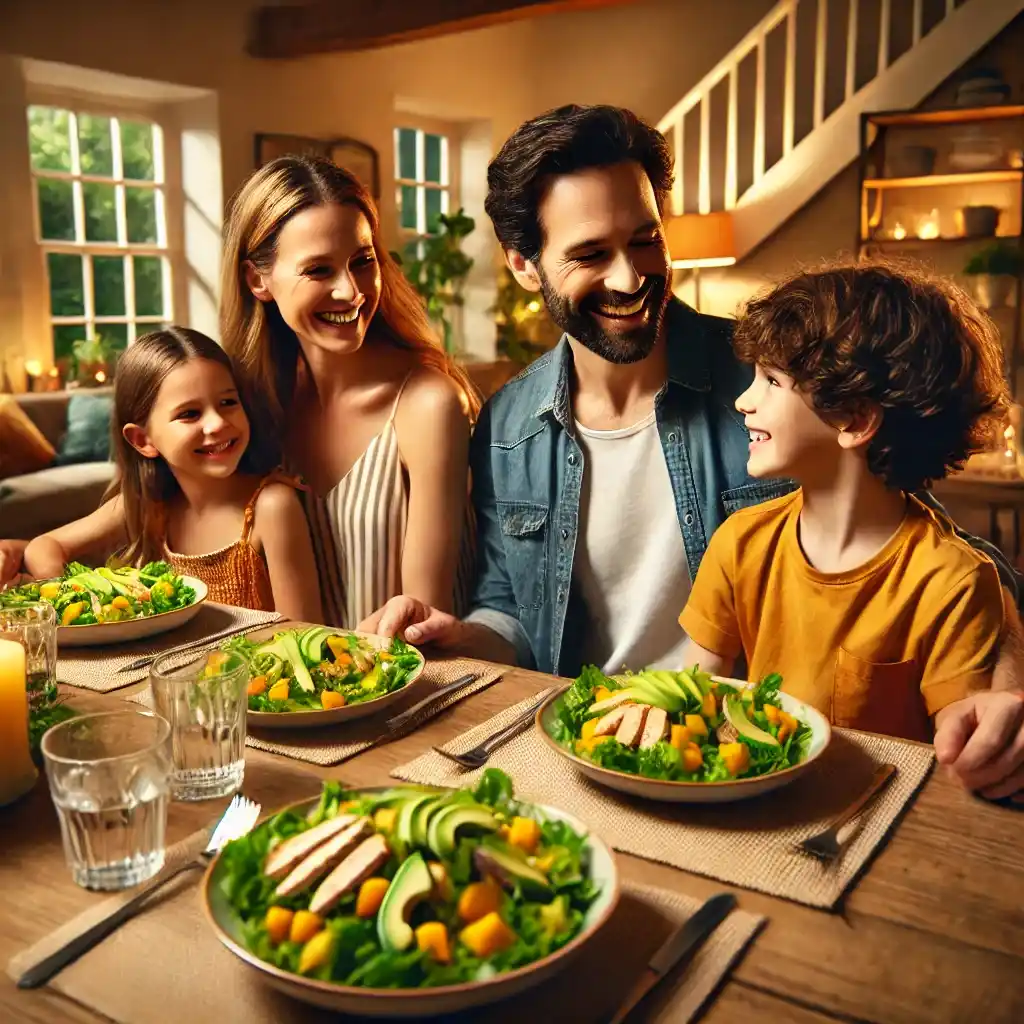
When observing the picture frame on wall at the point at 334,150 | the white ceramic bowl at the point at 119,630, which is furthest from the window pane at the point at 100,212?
the white ceramic bowl at the point at 119,630

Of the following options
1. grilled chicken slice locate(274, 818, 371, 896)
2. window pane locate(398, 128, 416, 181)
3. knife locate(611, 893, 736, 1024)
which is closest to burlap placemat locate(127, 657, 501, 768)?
grilled chicken slice locate(274, 818, 371, 896)

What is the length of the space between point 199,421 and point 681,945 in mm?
1382

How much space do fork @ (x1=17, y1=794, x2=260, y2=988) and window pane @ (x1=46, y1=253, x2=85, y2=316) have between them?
216 inches

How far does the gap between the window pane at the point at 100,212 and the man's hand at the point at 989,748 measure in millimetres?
5895

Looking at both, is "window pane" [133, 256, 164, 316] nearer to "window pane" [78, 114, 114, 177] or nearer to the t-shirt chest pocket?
"window pane" [78, 114, 114, 177]

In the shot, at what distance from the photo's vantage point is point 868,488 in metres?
1.37

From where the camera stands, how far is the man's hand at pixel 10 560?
1.73 meters

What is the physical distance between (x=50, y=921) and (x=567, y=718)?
0.48m

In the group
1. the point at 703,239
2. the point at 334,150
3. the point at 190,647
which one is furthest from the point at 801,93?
the point at 190,647

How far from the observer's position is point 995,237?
580 cm

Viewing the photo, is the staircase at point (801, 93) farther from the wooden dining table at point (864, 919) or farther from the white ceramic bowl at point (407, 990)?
the white ceramic bowl at point (407, 990)

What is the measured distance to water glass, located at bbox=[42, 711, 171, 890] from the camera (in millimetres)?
783

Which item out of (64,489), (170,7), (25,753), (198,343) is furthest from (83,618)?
(170,7)

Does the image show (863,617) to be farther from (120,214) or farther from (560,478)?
(120,214)
